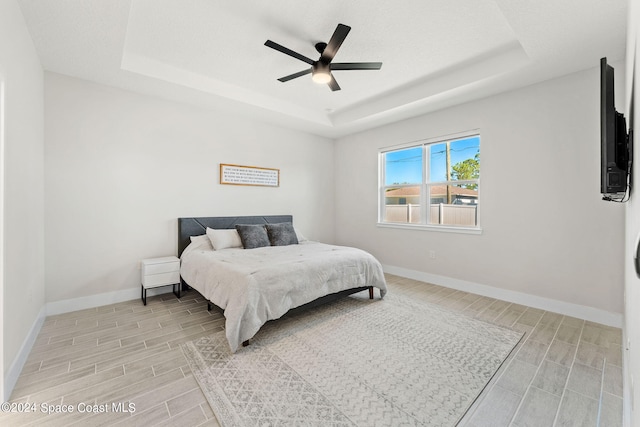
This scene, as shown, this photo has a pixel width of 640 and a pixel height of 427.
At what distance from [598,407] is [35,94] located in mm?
5094

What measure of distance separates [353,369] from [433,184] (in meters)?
3.30

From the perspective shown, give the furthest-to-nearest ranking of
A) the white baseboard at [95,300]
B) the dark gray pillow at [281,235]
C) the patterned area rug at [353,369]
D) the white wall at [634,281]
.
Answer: the dark gray pillow at [281,235] → the white baseboard at [95,300] → the patterned area rug at [353,369] → the white wall at [634,281]

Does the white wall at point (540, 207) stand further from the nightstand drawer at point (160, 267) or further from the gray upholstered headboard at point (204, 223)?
the nightstand drawer at point (160, 267)

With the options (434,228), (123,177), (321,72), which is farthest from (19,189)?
(434,228)

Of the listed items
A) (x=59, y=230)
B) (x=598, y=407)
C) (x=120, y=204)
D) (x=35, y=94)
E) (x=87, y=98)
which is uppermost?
(x=87, y=98)

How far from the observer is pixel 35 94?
2643 millimetres

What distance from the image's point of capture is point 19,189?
2127 mm

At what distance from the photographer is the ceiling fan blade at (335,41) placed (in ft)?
6.95

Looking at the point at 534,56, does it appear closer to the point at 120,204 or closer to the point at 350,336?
the point at 350,336

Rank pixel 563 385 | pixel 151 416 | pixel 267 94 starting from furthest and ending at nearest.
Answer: pixel 267 94 < pixel 563 385 < pixel 151 416

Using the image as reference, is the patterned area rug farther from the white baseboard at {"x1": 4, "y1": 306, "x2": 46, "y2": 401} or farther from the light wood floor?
the white baseboard at {"x1": 4, "y1": 306, "x2": 46, "y2": 401}

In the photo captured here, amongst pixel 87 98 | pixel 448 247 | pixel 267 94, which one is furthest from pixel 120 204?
pixel 448 247

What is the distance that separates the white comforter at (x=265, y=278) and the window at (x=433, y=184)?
1.64m

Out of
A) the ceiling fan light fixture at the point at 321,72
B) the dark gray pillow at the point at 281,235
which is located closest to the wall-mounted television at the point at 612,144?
the ceiling fan light fixture at the point at 321,72
